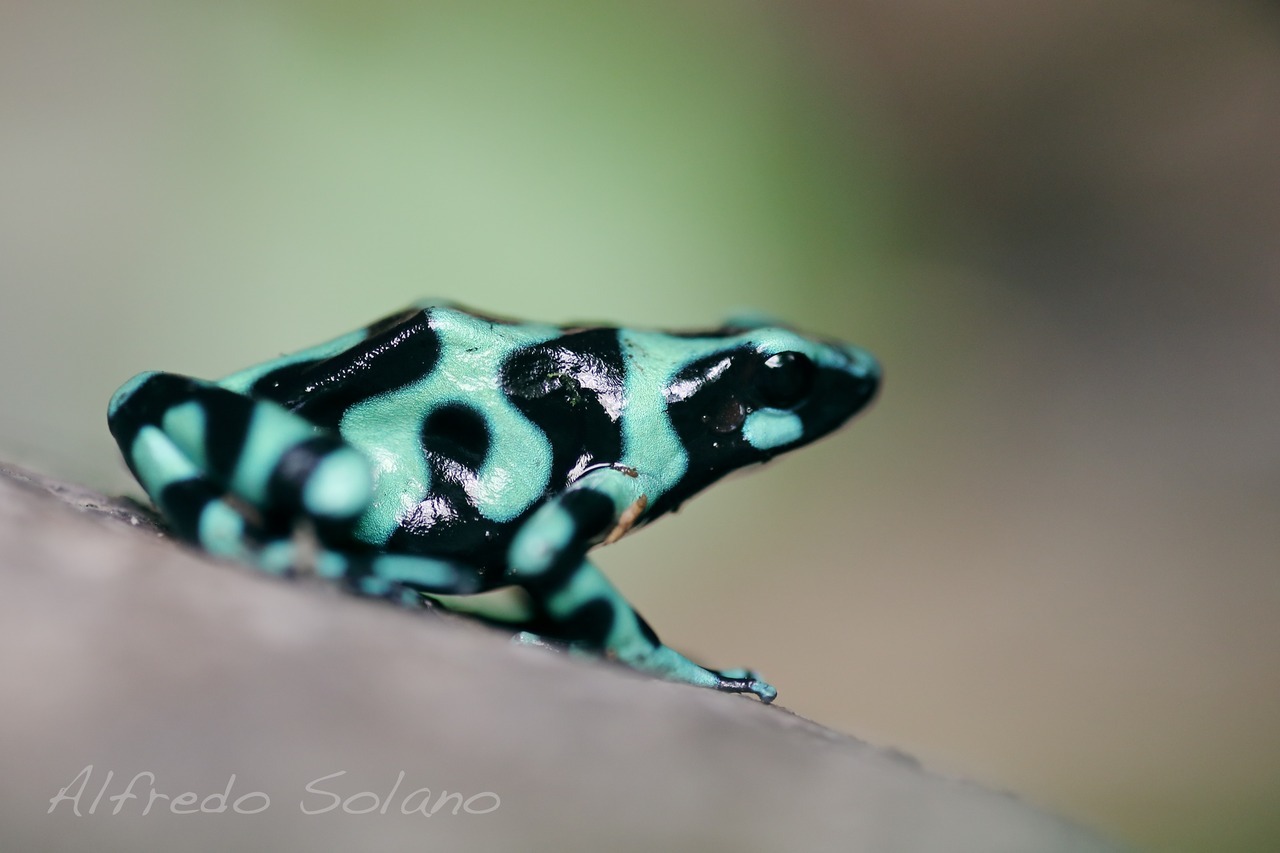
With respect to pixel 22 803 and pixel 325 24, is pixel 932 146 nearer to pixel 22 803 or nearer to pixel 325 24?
pixel 325 24

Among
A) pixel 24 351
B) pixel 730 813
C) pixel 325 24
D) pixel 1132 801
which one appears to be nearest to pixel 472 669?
pixel 730 813

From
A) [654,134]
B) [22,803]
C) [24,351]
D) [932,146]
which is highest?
[932,146]

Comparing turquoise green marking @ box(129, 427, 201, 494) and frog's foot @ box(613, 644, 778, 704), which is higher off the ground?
turquoise green marking @ box(129, 427, 201, 494)

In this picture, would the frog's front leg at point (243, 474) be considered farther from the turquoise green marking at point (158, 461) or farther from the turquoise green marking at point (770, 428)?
the turquoise green marking at point (770, 428)

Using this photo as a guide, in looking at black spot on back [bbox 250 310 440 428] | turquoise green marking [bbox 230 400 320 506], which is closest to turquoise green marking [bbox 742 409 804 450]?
black spot on back [bbox 250 310 440 428]

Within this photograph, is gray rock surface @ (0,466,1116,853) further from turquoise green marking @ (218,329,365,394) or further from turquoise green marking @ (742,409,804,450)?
turquoise green marking @ (742,409,804,450)

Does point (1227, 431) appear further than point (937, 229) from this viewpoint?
No
